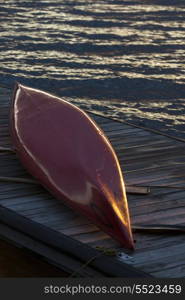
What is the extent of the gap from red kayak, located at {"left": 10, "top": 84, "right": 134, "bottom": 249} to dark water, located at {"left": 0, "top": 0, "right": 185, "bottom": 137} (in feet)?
15.2

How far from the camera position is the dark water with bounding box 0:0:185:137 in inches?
745

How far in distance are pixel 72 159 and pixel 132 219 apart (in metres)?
1.47

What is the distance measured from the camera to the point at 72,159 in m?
10.9

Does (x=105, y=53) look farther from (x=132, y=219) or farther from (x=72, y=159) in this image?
(x=132, y=219)

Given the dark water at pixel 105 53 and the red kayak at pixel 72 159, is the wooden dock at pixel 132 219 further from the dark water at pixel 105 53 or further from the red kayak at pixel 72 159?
the dark water at pixel 105 53

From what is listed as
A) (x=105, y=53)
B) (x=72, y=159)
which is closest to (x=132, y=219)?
(x=72, y=159)

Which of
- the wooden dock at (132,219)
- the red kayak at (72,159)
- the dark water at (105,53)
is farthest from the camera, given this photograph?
the dark water at (105,53)

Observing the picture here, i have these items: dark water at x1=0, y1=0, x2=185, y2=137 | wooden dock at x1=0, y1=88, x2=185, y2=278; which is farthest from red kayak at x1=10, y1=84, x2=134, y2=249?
dark water at x1=0, y1=0, x2=185, y2=137

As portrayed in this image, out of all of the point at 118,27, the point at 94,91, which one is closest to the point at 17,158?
the point at 94,91

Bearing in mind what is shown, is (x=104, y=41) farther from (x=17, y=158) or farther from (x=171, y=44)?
(x=17, y=158)

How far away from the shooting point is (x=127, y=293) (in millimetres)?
8484

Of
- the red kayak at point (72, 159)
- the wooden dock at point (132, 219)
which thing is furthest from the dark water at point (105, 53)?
the wooden dock at point (132, 219)

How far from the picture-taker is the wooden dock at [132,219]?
8.84 meters

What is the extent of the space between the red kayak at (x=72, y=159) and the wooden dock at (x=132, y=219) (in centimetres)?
14
